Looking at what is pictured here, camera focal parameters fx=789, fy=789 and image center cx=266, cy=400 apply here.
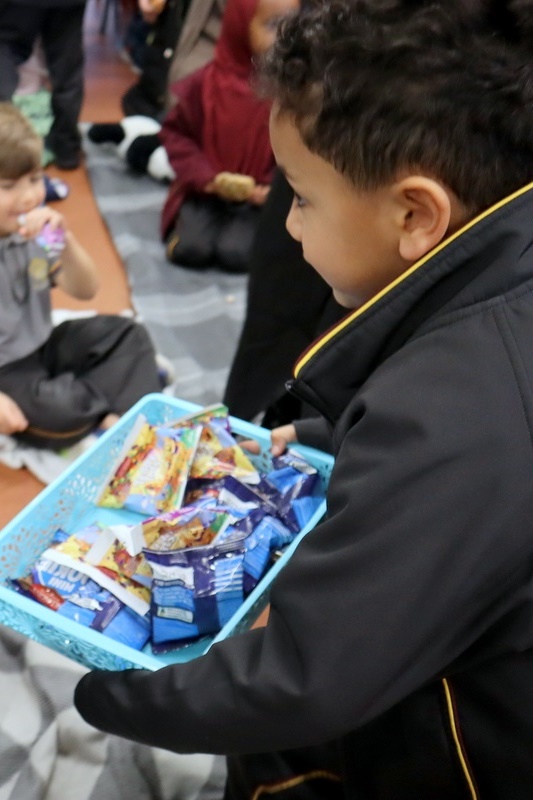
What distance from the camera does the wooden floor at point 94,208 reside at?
147 centimetres

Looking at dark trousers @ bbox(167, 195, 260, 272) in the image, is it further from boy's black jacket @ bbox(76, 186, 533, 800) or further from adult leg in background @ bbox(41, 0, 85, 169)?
boy's black jacket @ bbox(76, 186, 533, 800)

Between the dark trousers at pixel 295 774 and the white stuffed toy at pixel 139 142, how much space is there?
2009 millimetres

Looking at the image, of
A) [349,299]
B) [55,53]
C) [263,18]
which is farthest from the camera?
[55,53]

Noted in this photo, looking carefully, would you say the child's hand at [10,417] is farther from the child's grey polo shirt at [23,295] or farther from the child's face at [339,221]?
the child's face at [339,221]

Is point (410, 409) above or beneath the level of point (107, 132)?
above

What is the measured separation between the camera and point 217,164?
225cm

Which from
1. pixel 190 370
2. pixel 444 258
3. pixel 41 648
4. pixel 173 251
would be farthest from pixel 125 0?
pixel 444 258

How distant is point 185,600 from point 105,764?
0.28 meters

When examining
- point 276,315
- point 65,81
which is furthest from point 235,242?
point 276,315

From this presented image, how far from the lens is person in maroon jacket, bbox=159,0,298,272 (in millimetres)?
2150

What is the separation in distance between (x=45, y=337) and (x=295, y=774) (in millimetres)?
977

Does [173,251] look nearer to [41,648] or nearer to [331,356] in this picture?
[41,648]

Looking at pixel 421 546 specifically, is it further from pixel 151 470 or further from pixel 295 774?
pixel 151 470

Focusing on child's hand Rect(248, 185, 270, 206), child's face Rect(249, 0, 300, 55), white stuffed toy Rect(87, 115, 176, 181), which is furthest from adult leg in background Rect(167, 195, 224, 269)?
child's face Rect(249, 0, 300, 55)
